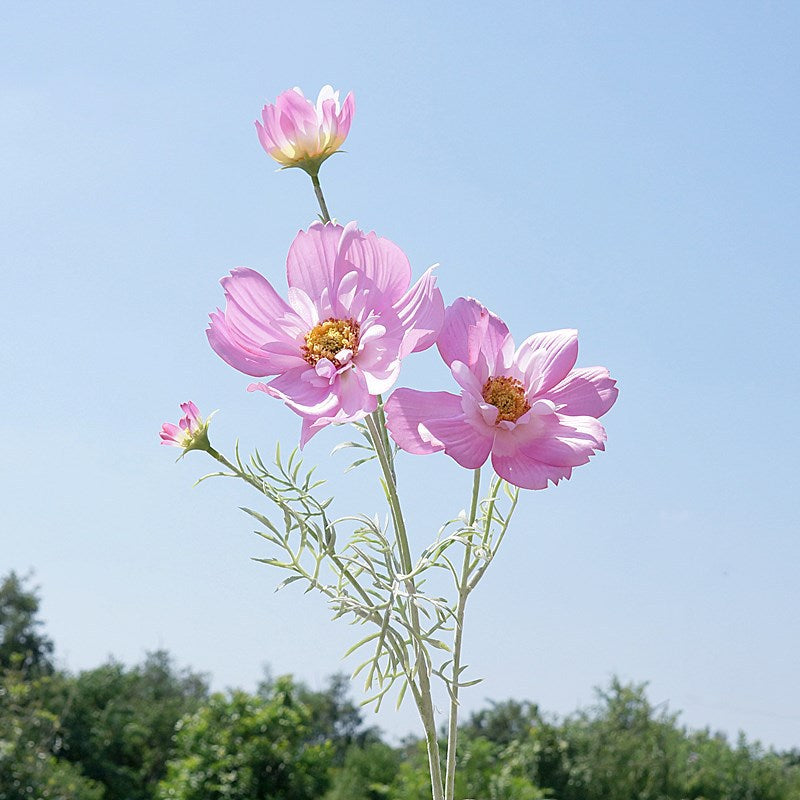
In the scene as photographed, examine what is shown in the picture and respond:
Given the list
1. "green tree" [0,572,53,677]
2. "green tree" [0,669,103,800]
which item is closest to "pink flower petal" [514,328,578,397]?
"green tree" [0,669,103,800]

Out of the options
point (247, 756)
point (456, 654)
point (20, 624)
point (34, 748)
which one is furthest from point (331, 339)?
point (20, 624)

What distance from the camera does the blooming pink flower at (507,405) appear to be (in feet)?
3.57

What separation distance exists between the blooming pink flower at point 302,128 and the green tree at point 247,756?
16.0 ft

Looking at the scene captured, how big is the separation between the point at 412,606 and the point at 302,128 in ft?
1.87

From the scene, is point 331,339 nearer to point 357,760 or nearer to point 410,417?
point 410,417

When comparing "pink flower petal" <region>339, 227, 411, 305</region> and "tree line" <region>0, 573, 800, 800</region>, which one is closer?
"pink flower petal" <region>339, 227, 411, 305</region>

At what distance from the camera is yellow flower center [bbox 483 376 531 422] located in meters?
1.12

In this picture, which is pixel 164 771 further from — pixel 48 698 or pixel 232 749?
pixel 232 749

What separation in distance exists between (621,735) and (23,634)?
6117mm

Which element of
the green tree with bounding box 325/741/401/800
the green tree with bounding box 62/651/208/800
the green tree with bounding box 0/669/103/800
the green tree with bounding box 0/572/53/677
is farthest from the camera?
the green tree with bounding box 0/572/53/677

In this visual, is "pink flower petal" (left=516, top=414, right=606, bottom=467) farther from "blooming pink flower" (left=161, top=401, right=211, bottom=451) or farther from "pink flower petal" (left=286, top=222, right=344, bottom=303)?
"blooming pink flower" (left=161, top=401, right=211, bottom=451)

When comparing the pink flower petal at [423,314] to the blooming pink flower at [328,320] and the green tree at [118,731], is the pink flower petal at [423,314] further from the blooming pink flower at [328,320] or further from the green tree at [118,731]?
the green tree at [118,731]

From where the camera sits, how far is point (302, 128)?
1.21m

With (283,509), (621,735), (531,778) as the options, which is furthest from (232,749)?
(283,509)
